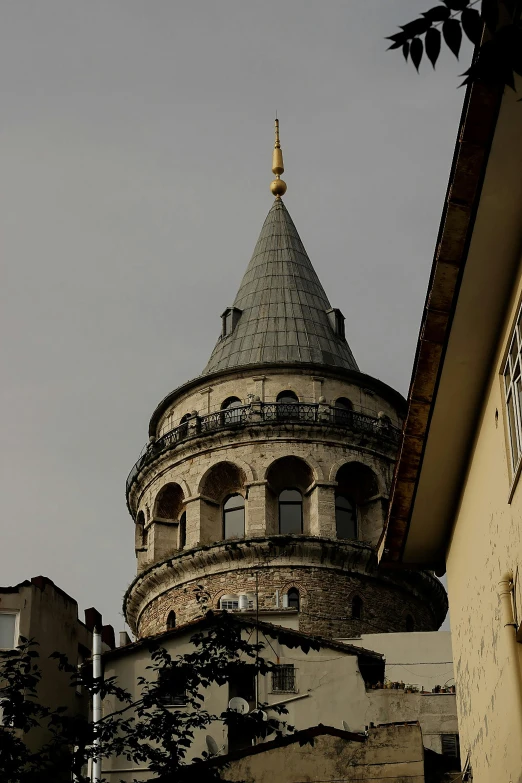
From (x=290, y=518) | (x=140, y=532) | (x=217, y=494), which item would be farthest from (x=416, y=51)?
(x=140, y=532)

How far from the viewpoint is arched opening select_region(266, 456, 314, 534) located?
46.7 metres

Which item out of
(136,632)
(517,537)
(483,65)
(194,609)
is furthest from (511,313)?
(136,632)

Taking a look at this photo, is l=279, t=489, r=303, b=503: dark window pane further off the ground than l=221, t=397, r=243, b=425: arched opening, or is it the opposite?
l=221, t=397, r=243, b=425: arched opening

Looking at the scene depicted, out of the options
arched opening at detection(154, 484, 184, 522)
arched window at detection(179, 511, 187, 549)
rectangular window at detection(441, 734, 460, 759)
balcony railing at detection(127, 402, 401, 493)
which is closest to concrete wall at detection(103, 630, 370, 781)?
rectangular window at detection(441, 734, 460, 759)

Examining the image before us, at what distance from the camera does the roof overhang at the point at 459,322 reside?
8789 mm

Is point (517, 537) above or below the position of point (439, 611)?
below

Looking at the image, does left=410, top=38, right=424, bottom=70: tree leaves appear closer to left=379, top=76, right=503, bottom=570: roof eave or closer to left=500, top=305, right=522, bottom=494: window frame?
left=379, top=76, right=503, bottom=570: roof eave

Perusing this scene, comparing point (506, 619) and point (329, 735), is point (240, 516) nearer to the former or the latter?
point (329, 735)

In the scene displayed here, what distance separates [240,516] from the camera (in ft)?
154

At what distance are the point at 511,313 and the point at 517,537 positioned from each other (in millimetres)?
1589

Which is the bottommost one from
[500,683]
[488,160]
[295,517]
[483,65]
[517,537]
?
[500,683]

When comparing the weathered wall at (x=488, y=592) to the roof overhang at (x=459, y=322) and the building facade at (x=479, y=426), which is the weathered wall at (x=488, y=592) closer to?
the building facade at (x=479, y=426)

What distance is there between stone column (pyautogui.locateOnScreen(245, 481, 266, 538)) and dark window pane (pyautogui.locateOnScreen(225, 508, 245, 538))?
1.60 ft

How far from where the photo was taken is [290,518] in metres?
47.0
